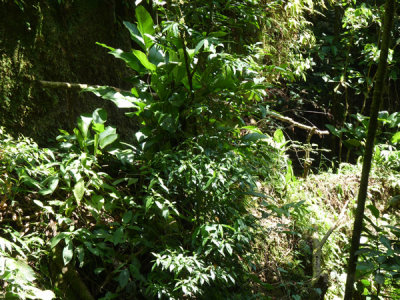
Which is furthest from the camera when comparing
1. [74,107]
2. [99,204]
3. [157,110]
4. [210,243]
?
[74,107]

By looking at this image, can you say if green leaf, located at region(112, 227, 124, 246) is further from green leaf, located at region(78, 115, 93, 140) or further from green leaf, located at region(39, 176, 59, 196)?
green leaf, located at region(78, 115, 93, 140)

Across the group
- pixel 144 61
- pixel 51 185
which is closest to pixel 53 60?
pixel 144 61

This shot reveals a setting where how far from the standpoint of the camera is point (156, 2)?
2.61 metres

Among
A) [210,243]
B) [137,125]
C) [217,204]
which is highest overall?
[137,125]

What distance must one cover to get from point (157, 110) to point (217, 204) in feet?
2.33

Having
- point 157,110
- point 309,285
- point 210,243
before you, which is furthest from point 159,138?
point 309,285

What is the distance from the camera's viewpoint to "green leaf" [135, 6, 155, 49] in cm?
252

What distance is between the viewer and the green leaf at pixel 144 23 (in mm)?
2516

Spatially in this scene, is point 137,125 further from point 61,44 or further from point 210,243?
point 210,243

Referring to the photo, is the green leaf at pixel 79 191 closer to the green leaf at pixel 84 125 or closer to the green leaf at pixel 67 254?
the green leaf at pixel 67 254

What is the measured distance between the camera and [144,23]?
99.4 inches

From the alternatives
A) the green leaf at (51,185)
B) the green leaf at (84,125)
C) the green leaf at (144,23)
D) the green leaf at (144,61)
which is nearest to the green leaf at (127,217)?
the green leaf at (51,185)

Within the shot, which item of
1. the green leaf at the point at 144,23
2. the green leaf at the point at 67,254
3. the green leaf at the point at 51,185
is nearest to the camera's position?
the green leaf at the point at 67,254

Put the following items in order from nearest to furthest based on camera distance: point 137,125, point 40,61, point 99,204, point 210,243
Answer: point 210,243, point 99,204, point 40,61, point 137,125
